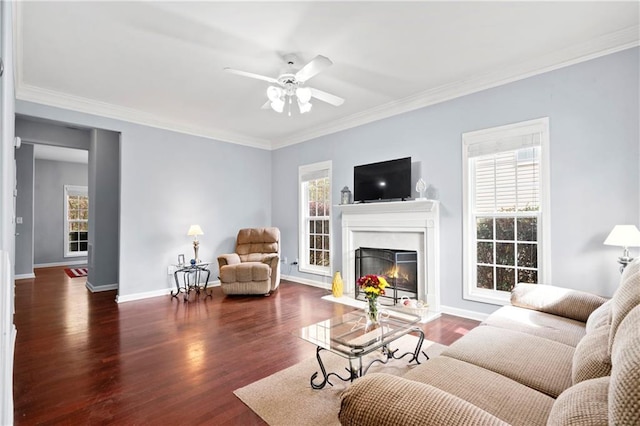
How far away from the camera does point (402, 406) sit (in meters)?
1.04

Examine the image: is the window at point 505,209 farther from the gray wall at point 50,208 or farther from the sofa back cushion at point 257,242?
the gray wall at point 50,208

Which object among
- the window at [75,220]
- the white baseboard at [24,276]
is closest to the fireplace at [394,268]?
the white baseboard at [24,276]

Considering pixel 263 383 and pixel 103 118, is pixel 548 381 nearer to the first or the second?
pixel 263 383

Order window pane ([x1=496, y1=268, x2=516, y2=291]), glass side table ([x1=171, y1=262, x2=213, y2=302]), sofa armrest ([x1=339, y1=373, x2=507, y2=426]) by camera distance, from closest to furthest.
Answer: sofa armrest ([x1=339, y1=373, x2=507, y2=426]), window pane ([x1=496, y1=268, x2=516, y2=291]), glass side table ([x1=171, y1=262, x2=213, y2=302])

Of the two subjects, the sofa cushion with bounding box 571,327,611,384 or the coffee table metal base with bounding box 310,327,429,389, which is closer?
the sofa cushion with bounding box 571,327,611,384

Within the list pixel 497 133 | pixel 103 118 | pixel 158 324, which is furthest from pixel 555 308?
pixel 103 118

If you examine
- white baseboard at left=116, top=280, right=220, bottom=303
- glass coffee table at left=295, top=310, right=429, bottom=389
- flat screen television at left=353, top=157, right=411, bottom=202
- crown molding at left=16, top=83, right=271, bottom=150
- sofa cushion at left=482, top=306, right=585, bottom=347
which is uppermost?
Answer: crown molding at left=16, top=83, right=271, bottom=150

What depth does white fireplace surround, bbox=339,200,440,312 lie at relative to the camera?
13.2ft

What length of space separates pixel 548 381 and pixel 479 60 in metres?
3.08

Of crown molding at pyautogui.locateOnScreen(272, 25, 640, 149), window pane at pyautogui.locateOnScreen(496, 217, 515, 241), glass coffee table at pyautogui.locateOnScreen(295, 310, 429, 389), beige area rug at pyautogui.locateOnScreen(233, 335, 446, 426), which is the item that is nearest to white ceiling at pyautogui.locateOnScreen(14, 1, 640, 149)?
crown molding at pyautogui.locateOnScreen(272, 25, 640, 149)

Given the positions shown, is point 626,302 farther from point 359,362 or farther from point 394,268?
point 394,268

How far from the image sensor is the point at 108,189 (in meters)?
5.67

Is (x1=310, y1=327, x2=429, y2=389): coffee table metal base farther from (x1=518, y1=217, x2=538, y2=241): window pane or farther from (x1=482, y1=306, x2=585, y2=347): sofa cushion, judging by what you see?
(x1=518, y1=217, x2=538, y2=241): window pane

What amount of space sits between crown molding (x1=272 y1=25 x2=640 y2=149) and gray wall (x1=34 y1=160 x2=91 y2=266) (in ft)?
25.8
